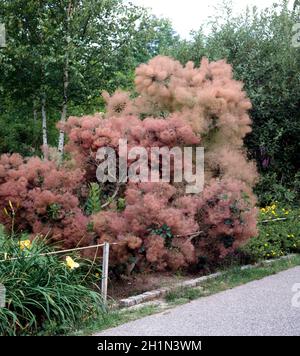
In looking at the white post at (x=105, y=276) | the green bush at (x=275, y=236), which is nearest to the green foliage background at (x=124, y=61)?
the green bush at (x=275, y=236)

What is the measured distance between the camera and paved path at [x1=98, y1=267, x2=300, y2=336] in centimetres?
491

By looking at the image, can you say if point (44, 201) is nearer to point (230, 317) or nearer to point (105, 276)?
point (105, 276)

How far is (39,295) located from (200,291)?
220 cm

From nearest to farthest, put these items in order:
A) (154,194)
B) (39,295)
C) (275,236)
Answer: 1. (39,295)
2. (154,194)
3. (275,236)

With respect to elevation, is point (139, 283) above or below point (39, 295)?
below

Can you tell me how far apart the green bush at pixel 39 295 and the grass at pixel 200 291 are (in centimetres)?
19

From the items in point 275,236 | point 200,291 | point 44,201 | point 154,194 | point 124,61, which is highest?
point 124,61

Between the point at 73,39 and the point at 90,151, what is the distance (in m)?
6.56

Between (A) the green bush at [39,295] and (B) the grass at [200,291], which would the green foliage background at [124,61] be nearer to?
(B) the grass at [200,291]

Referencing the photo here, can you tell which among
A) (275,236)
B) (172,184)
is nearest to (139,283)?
(172,184)

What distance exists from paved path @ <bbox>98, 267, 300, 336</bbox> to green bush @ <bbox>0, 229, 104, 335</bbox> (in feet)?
1.46

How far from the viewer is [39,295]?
508 centimetres

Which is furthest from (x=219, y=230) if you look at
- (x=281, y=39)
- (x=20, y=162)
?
A: (x=281, y=39)

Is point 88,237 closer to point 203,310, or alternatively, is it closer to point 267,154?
point 203,310
